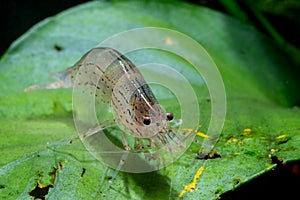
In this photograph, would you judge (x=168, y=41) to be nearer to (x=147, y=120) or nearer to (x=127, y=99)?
(x=127, y=99)

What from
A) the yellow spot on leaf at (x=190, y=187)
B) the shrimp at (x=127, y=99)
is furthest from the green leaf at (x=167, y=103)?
the shrimp at (x=127, y=99)

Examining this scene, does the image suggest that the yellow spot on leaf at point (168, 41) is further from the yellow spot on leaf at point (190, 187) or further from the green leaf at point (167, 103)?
the yellow spot on leaf at point (190, 187)

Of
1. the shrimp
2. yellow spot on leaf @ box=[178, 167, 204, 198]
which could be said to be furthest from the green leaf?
the shrimp

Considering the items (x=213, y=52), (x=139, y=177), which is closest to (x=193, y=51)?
(x=213, y=52)

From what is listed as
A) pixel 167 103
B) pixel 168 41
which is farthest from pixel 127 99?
pixel 168 41

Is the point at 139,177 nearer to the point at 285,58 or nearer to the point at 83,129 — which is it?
the point at 83,129

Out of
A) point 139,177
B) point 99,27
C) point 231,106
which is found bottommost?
point 139,177
